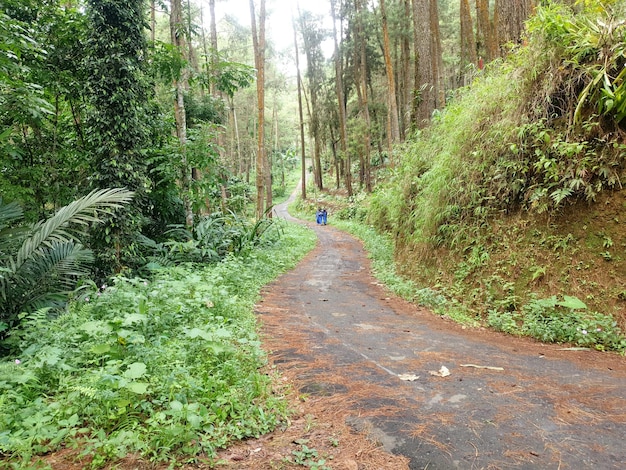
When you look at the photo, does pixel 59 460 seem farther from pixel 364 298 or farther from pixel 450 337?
pixel 364 298

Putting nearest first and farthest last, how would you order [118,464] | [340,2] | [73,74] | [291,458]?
1. [118,464]
2. [291,458]
3. [73,74]
4. [340,2]

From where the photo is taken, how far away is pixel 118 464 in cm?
218

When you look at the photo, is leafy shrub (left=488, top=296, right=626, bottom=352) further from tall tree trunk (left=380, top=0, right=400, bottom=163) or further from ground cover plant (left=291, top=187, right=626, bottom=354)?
tall tree trunk (left=380, top=0, right=400, bottom=163)

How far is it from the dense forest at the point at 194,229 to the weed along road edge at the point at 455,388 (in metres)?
0.52

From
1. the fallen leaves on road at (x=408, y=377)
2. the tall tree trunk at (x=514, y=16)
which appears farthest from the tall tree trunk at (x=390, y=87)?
the fallen leaves on road at (x=408, y=377)

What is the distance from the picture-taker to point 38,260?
5.60 m

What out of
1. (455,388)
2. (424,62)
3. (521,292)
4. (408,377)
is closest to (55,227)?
(408,377)

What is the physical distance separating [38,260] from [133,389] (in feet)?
14.1

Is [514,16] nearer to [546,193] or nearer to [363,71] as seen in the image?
[546,193]

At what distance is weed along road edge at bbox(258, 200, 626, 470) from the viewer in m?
2.43

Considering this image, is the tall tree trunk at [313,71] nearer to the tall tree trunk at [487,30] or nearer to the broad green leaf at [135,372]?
the tall tree trunk at [487,30]

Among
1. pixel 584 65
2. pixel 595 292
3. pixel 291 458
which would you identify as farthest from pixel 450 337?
pixel 584 65

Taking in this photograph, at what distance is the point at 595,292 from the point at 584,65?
3318 millimetres

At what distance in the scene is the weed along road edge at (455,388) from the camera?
2.43 metres
